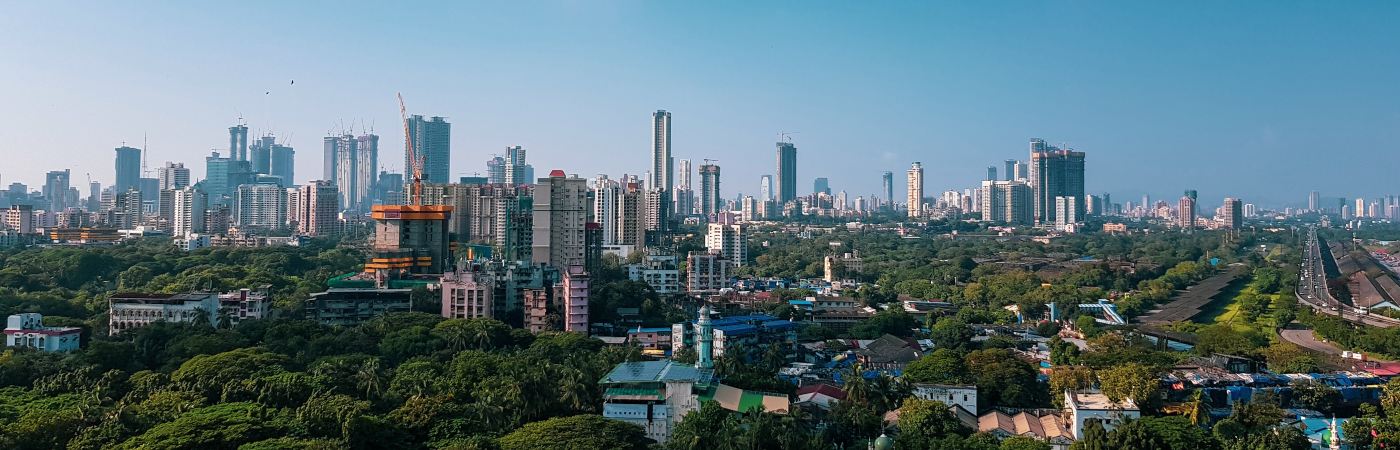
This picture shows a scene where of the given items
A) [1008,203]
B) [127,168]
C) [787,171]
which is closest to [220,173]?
[127,168]

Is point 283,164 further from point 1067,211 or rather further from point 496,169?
point 1067,211

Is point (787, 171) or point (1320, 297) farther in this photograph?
point (787, 171)

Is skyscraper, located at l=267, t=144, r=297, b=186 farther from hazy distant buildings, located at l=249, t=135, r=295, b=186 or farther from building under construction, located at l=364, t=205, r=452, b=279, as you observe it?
building under construction, located at l=364, t=205, r=452, b=279

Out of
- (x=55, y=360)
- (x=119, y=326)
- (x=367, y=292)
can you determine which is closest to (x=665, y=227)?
(x=367, y=292)

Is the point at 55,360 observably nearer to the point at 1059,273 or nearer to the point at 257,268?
the point at 257,268

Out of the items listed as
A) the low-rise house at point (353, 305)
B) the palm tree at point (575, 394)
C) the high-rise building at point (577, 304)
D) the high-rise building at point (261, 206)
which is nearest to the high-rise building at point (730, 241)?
the low-rise house at point (353, 305)

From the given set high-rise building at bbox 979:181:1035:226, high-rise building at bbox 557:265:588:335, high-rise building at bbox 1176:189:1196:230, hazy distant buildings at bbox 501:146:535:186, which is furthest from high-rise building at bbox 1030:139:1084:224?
high-rise building at bbox 557:265:588:335

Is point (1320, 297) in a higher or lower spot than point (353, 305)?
lower

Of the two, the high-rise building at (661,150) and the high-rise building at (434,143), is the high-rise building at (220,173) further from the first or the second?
the high-rise building at (661,150)
